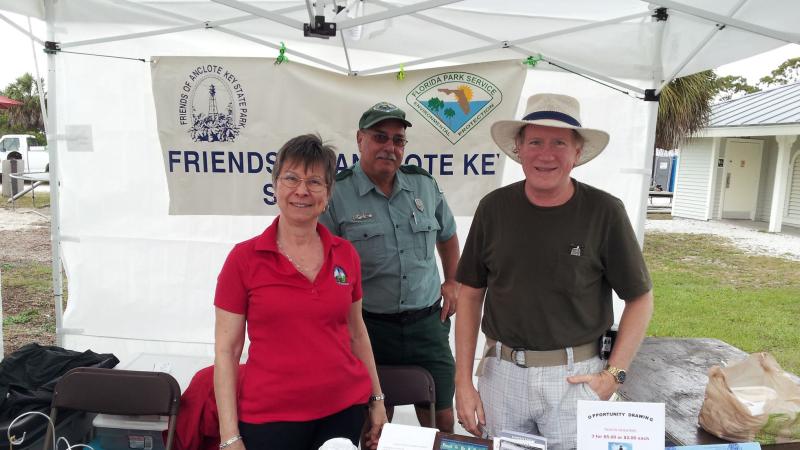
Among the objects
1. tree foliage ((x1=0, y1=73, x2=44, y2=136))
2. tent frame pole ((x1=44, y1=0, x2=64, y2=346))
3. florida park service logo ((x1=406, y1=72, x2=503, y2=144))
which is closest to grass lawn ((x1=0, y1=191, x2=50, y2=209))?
tent frame pole ((x1=44, y1=0, x2=64, y2=346))

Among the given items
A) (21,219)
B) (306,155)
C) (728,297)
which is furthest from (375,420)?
(21,219)

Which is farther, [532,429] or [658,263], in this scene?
[658,263]

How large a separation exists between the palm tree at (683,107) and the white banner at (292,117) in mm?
8409

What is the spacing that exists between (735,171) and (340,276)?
14.9 m

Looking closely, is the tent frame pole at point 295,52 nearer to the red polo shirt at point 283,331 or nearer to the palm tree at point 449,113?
the palm tree at point 449,113

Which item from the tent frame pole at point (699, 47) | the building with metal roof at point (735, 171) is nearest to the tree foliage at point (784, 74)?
the building with metal roof at point (735, 171)

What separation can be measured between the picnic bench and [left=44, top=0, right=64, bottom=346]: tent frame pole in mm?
3197

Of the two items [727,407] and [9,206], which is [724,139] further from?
[9,206]

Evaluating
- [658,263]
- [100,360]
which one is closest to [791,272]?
[658,263]

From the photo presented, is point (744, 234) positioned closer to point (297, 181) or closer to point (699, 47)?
point (699, 47)

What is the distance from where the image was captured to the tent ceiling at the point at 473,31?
2.87 meters

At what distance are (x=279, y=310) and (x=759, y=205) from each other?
1597cm

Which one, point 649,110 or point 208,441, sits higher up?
point 649,110

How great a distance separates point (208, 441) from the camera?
2.19m
